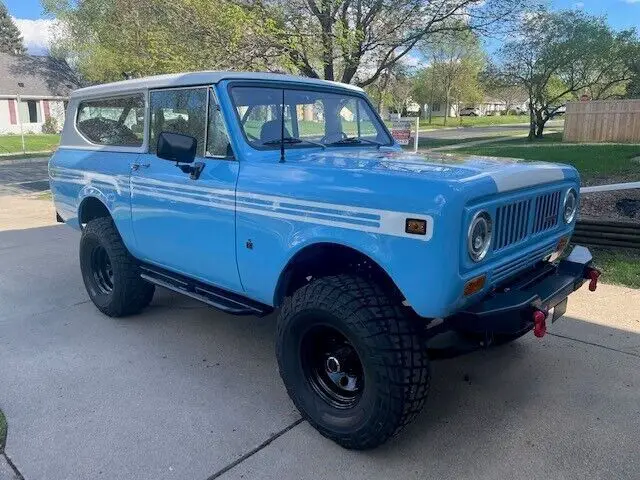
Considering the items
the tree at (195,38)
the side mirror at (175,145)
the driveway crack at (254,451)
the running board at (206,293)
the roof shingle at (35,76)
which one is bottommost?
the driveway crack at (254,451)

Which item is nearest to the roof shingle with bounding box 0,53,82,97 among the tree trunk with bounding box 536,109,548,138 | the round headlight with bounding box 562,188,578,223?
the tree trunk with bounding box 536,109,548,138

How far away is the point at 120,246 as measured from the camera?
173 inches

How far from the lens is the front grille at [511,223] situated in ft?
8.77

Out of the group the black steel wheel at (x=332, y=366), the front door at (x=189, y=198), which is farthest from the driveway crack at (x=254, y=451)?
the front door at (x=189, y=198)

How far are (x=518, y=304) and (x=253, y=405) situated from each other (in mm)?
1655

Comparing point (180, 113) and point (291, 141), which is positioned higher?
point (180, 113)

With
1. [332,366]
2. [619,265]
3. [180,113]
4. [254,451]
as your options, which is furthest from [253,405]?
[619,265]

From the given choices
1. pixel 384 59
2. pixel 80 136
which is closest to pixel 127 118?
pixel 80 136

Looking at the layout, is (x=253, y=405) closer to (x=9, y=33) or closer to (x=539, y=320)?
(x=539, y=320)

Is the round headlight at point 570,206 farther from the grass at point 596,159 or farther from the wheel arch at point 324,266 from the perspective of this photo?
the grass at point 596,159

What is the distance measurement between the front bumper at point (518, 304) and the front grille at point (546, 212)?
0.88 ft

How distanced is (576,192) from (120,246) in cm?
339

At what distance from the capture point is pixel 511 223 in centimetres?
278

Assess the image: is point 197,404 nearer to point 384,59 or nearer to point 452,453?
point 452,453
